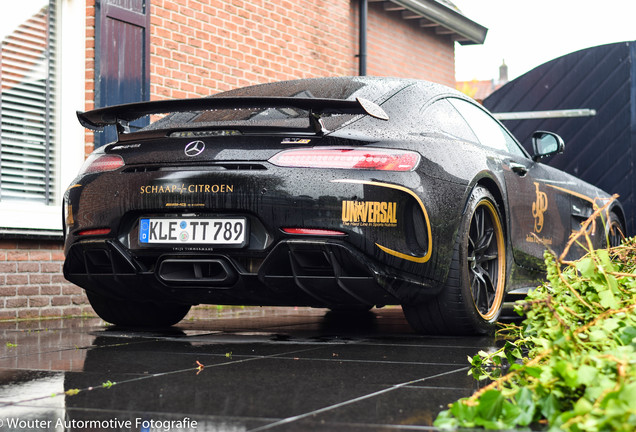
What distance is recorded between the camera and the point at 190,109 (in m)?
4.34

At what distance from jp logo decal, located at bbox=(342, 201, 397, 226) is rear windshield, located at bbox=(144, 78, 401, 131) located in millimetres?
419

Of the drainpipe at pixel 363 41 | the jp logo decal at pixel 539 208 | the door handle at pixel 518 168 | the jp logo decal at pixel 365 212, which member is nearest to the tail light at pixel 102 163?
the jp logo decal at pixel 365 212

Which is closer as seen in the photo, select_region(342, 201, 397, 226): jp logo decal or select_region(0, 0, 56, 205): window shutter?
select_region(342, 201, 397, 226): jp logo decal

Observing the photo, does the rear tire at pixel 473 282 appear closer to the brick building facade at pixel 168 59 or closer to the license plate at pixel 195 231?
the license plate at pixel 195 231

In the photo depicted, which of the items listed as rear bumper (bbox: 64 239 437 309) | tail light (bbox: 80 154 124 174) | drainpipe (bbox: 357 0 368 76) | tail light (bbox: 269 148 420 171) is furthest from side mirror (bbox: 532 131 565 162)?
drainpipe (bbox: 357 0 368 76)

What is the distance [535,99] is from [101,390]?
8304mm

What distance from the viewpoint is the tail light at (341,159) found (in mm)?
4156

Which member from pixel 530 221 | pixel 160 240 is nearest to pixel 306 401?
pixel 160 240

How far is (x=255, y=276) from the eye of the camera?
4.27 metres

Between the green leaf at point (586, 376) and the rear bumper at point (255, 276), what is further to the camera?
the rear bumper at point (255, 276)

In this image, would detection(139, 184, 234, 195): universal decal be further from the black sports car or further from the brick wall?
the brick wall

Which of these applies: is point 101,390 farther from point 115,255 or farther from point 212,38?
point 212,38

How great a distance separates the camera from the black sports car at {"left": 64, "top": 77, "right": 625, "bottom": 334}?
4.15 m

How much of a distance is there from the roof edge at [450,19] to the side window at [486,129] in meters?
6.49
